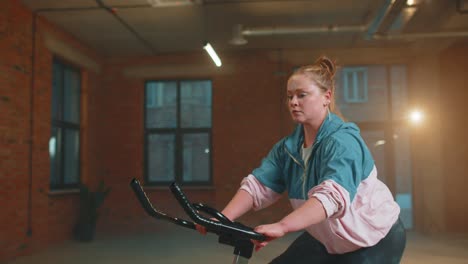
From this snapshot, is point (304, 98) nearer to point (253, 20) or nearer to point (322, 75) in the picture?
point (322, 75)

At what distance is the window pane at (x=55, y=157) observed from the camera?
23.2 ft

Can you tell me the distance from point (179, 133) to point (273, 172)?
7037 mm

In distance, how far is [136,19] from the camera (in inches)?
264

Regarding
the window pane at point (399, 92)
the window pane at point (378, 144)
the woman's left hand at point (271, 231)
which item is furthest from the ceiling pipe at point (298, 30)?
the woman's left hand at point (271, 231)

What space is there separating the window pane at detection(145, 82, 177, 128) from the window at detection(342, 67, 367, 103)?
121 inches

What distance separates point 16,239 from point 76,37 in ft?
10.7

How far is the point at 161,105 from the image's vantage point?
28.6 ft

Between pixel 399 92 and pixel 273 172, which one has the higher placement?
pixel 399 92

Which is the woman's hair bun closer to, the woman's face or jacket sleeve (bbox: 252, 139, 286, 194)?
the woman's face

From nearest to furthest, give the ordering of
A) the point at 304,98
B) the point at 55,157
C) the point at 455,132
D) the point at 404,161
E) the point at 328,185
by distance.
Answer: the point at 328,185 → the point at 304,98 → the point at 55,157 → the point at 455,132 → the point at 404,161

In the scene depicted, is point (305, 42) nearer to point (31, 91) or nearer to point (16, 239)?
point (31, 91)

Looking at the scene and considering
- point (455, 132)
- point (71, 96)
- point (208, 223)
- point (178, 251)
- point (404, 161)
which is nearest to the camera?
point (208, 223)

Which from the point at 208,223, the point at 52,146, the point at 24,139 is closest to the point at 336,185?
the point at 208,223

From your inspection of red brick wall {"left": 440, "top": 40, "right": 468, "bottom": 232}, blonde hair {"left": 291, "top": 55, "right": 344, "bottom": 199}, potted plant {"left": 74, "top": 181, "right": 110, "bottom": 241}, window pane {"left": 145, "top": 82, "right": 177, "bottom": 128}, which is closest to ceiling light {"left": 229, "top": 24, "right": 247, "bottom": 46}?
window pane {"left": 145, "top": 82, "right": 177, "bottom": 128}
